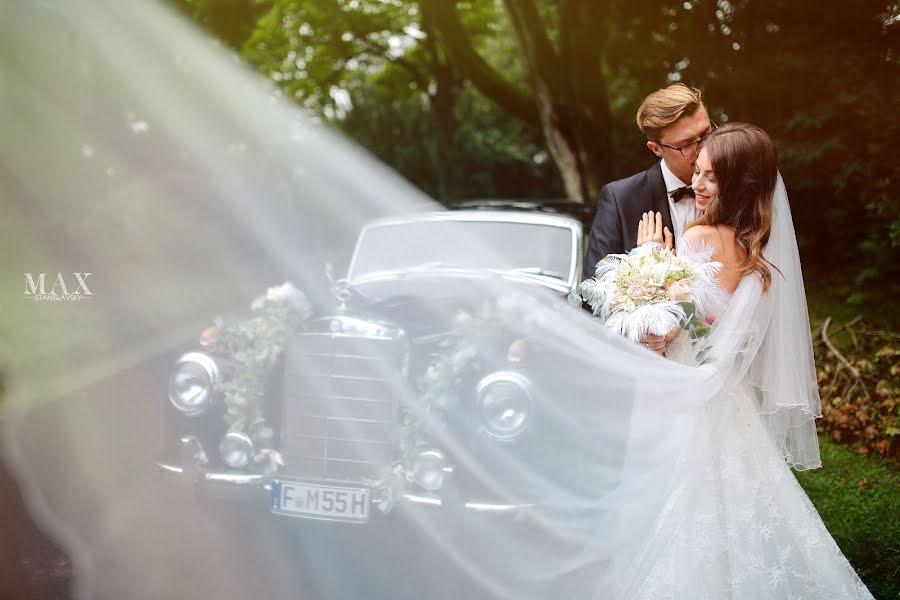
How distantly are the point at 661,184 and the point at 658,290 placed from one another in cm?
68

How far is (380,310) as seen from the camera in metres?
4.39

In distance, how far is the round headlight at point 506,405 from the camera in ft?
12.3

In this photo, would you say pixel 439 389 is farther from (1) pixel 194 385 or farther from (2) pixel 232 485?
(1) pixel 194 385

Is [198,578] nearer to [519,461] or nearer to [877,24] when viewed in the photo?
[519,461]

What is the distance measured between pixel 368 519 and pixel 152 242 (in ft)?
45.1

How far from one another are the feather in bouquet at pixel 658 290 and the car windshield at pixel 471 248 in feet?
7.53

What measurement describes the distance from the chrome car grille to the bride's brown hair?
1.88 m

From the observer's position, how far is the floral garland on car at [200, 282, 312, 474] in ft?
13.4

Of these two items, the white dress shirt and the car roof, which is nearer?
the white dress shirt

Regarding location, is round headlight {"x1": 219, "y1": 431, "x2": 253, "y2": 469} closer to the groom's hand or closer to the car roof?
the groom's hand

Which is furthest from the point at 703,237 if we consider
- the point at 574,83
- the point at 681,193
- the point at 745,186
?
the point at 574,83

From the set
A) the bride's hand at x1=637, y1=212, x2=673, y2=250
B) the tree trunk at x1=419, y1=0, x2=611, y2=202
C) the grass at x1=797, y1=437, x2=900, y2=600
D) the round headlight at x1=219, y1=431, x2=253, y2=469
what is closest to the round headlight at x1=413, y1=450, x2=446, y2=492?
the round headlight at x1=219, y1=431, x2=253, y2=469

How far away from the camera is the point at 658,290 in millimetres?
2697

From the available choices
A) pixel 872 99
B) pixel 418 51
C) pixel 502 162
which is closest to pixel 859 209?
pixel 872 99
